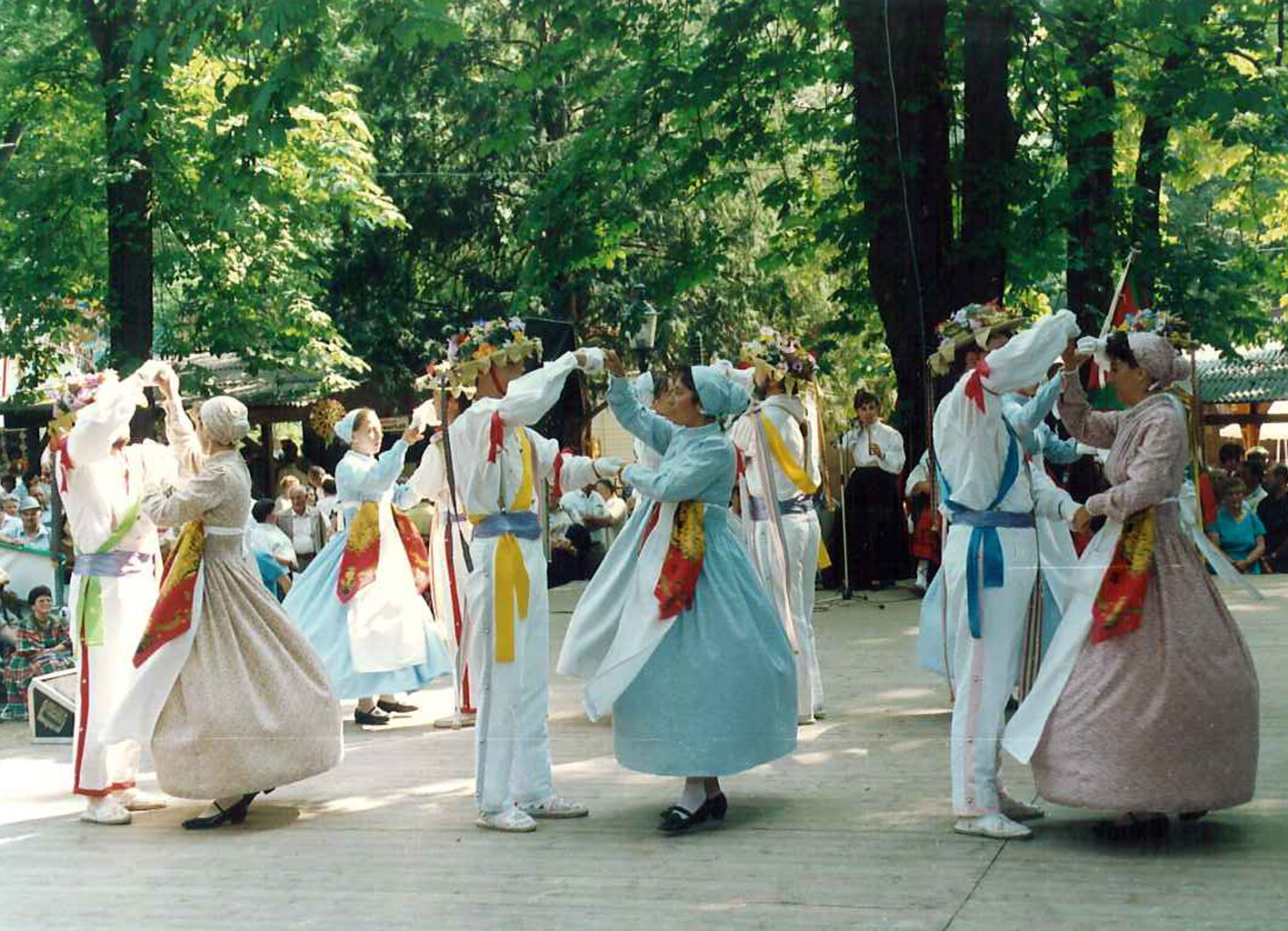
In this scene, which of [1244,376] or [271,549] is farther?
[271,549]

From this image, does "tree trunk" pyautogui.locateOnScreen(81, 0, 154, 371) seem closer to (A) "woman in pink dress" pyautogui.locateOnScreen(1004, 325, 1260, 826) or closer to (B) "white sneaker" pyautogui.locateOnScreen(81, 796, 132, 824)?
(B) "white sneaker" pyautogui.locateOnScreen(81, 796, 132, 824)

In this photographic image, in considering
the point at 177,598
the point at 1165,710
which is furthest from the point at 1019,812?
the point at 177,598

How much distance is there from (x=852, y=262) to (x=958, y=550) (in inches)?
46.1

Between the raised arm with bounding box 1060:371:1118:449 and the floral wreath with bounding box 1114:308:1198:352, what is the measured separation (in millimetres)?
229

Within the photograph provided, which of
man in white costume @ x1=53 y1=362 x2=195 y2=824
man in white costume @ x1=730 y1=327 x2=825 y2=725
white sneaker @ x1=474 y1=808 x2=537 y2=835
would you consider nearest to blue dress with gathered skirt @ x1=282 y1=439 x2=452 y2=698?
man in white costume @ x1=53 y1=362 x2=195 y2=824

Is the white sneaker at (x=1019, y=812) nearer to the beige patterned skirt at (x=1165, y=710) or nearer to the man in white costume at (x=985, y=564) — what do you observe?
the man in white costume at (x=985, y=564)

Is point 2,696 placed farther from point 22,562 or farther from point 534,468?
point 534,468

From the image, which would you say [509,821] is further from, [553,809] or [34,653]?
[34,653]

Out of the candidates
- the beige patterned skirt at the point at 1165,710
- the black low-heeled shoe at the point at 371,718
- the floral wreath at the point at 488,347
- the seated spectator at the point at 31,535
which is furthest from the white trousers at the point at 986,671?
the seated spectator at the point at 31,535

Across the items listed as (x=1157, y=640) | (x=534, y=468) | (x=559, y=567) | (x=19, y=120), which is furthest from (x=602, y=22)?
(x=559, y=567)

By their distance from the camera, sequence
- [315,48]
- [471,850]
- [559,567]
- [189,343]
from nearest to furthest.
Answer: [471,850] < [315,48] < [189,343] < [559,567]

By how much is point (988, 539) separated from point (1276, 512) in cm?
107

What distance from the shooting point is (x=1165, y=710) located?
16.1 ft

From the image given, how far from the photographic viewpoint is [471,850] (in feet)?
17.9
